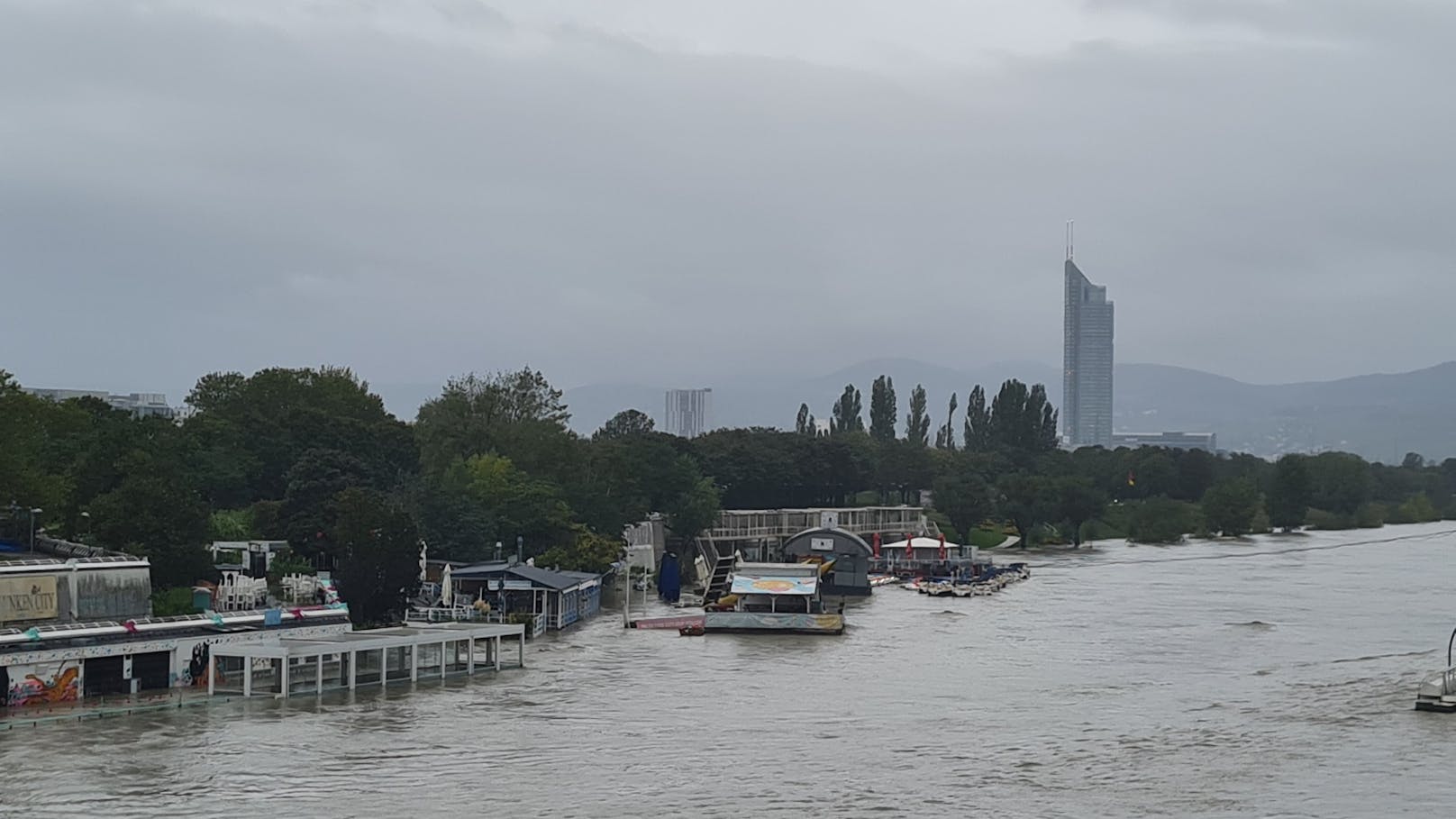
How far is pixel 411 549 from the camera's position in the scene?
4444 centimetres

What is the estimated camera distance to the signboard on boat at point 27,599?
32.7 meters

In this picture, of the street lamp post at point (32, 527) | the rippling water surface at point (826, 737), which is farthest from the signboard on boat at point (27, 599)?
the rippling water surface at point (826, 737)

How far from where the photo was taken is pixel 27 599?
109 feet

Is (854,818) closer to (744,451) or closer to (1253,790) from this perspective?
(1253,790)

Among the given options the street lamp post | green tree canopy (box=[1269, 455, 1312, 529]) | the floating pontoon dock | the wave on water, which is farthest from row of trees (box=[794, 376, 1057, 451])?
the street lamp post

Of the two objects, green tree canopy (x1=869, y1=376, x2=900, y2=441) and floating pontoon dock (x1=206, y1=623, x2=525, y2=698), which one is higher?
green tree canopy (x1=869, y1=376, x2=900, y2=441)

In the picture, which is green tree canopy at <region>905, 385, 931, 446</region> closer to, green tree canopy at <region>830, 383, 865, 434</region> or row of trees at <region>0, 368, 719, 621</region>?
green tree canopy at <region>830, 383, 865, 434</region>

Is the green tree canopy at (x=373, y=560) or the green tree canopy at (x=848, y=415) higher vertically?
the green tree canopy at (x=848, y=415)

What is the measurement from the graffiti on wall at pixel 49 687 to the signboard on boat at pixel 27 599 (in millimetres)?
2158

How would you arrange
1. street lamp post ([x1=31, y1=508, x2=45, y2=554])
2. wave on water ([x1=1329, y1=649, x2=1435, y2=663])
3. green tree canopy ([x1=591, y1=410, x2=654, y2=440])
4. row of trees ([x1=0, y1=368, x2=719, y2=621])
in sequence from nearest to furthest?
street lamp post ([x1=31, y1=508, x2=45, y2=554]), row of trees ([x1=0, y1=368, x2=719, y2=621]), wave on water ([x1=1329, y1=649, x2=1435, y2=663]), green tree canopy ([x1=591, y1=410, x2=654, y2=440])

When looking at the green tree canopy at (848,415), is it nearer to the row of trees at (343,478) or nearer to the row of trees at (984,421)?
the row of trees at (984,421)

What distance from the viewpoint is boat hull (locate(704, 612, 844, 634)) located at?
49875 millimetres

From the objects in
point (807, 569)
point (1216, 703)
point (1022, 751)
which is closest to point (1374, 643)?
point (1216, 703)

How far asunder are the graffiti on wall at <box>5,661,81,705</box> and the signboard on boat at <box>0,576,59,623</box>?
2.16 meters
